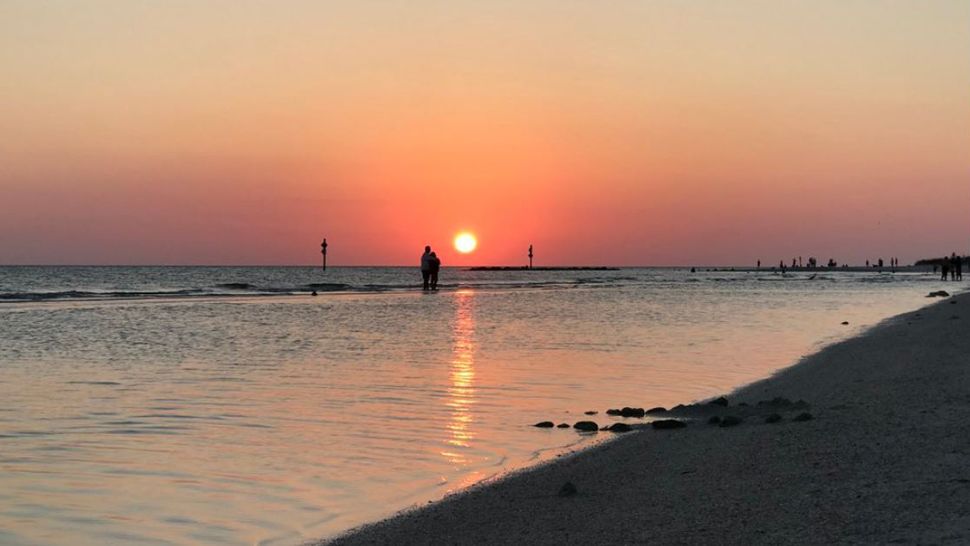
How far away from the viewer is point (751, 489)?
7844 millimetres

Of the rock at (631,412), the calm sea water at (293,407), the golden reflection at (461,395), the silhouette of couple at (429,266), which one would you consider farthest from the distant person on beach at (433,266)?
the rock at (631,412)

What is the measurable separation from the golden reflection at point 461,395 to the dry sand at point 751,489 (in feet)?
4.40

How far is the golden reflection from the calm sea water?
0.05 m

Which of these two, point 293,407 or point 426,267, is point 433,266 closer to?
point 426,267

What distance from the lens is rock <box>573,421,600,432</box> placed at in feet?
38.8

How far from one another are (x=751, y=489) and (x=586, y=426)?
163 inches

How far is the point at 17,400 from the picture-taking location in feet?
45.1

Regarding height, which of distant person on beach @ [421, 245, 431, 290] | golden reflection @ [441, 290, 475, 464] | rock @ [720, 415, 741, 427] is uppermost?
distant person on beach @ [421, 245, 431, 290]

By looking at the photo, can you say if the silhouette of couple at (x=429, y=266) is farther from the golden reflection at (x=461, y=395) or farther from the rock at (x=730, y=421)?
the rock at (x=730, y=421)

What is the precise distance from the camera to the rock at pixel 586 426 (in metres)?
11.8

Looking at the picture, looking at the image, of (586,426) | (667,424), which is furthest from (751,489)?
(586,426)

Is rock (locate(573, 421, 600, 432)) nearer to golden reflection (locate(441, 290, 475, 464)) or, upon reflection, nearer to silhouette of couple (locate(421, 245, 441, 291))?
golden reflection (locate(441, 290, 475, 464))

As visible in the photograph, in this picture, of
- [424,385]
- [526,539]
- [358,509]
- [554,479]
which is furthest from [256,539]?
[424,385]

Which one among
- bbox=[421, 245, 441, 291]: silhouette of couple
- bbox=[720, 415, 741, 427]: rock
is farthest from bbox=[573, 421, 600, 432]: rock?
bbox=[421, 245, 441, 291]: silhouette of couple
